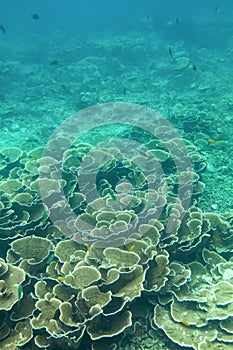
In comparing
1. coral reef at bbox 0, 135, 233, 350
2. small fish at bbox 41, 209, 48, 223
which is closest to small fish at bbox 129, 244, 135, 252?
coral reef at bbox 0, 135, 233, 350

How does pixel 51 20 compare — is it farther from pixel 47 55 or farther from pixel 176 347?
pixel 176 347

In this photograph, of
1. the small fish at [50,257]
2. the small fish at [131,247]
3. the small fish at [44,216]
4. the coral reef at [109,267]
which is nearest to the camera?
the coral reef at [109,267]

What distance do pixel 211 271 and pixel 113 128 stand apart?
7078mm

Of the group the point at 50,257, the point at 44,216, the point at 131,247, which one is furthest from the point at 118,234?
the point at 44,216

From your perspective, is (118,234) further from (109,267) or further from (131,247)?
(109,267)

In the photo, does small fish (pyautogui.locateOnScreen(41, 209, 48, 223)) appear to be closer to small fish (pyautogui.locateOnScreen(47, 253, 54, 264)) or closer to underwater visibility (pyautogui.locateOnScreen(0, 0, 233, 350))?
underwater visibility (pyautogui.locateOnScreen(0, 0, 233, 350))

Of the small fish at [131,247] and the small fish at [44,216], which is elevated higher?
the small fish at [131,247]

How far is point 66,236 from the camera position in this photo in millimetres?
4645

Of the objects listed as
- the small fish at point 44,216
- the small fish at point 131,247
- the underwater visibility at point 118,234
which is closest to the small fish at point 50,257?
A: the underwater visibility at point 118,234

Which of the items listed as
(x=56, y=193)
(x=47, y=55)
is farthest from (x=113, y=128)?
(x=47, y=55)

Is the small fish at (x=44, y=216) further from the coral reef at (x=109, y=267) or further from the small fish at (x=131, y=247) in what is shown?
the small fish at (x=131, y=247)

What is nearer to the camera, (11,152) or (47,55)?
(11,152)

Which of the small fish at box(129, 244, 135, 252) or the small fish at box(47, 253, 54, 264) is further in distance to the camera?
the small fish at box(47, 253, 54, 264)

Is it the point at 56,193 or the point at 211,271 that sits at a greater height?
the point at 56,193
